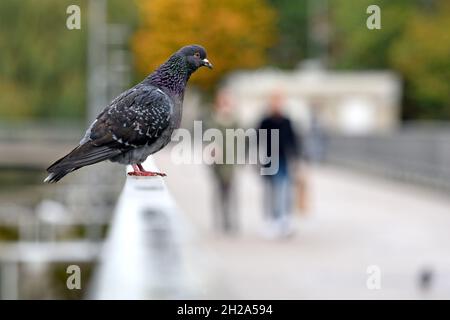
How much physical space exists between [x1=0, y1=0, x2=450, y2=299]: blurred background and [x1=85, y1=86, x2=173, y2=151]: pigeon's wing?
5 cm

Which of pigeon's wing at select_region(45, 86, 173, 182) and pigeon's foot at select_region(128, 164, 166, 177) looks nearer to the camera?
pigeon's wing at select_region(45, 86, 173, 182)

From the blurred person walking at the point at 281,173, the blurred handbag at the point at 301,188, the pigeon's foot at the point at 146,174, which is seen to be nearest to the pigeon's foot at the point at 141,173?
the pigeon's foot at the point at 146,174

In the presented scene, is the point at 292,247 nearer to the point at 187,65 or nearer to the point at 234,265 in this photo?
the point at 234,265

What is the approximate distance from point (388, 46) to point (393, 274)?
23.9 meters

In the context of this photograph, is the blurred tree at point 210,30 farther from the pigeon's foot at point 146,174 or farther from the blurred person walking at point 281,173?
the blurred person walking at point 281,173

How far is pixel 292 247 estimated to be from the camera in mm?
18797

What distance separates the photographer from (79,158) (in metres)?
2.18

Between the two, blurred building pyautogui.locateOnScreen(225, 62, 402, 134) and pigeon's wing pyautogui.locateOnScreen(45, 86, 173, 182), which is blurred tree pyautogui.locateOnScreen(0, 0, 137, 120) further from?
blurred building pyautogui.locateOnScreen(225, 62, 402, 134)

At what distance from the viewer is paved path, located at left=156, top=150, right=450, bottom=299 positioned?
43.0ft

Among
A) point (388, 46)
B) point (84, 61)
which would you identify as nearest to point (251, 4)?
point (84, 61)

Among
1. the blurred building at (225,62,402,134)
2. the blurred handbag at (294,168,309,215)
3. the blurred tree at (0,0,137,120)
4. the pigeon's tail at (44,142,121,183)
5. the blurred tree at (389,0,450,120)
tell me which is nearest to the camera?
the pigeon's tail at (44,142,121,183)

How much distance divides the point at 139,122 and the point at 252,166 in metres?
22.8

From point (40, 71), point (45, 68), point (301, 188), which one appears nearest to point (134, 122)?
point (40, 71)

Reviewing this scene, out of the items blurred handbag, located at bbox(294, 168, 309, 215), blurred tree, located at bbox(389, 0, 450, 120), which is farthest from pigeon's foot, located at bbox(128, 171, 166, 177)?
blurred tree, located at bbox(389, 0, 450, 120)
